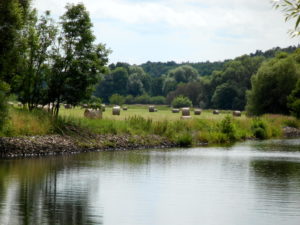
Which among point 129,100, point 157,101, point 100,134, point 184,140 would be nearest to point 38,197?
point 100,134

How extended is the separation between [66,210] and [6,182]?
6091 millimetres

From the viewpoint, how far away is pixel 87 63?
40656 millimetres

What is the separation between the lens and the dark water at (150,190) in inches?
699

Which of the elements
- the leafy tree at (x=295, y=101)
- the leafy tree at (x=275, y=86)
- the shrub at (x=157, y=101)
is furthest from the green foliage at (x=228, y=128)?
the shrub at (x=157, y=101)

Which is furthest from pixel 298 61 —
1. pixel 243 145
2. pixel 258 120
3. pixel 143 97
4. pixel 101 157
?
pixel 143 97

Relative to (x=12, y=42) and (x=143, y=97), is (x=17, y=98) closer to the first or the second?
(x=12, y=42)

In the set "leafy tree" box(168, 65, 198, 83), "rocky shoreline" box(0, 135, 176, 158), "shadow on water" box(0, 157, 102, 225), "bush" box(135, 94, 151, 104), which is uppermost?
"leafy tree" box(168, 65, 198, 83)

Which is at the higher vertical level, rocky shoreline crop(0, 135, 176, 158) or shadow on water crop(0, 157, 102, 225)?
rocky shoreline crop(0, 135, 176, 158)

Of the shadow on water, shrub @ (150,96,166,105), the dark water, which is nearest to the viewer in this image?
the shadow on water

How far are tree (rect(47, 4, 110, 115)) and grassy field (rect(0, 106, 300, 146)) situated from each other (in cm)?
183

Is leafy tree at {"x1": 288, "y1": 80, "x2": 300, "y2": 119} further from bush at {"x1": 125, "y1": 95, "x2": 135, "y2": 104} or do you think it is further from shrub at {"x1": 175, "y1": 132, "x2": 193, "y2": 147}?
bush at {"x1": 125, "y1": 95, "x2": 135, "y2": 104}

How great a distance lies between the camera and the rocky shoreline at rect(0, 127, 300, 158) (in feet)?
109

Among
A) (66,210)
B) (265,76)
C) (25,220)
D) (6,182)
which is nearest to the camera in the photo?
(25,220)

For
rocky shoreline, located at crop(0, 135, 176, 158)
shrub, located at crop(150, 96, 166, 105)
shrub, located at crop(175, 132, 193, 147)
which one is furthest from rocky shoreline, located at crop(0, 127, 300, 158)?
shrub, located at crop(150, 96, 166, 105)
